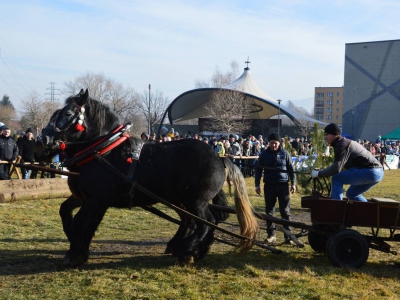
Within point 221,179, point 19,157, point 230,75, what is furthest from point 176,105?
point 221,179

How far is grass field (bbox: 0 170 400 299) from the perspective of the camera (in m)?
5.33

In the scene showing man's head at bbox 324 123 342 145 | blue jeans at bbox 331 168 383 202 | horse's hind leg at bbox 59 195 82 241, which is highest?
man's head at bbox 324 123 342 145

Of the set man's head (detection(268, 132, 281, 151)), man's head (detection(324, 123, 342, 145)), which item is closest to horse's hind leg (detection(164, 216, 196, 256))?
man's head (detection(268, 132, 281, 151))

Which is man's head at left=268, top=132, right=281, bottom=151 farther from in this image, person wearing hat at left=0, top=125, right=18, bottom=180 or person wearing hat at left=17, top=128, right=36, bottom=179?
person wearing hat at left=17, top=128, right=36, bottom=179

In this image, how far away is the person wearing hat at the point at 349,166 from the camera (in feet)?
22.4

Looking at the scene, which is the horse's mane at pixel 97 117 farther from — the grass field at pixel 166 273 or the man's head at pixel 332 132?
the man's head at pixel 332 132

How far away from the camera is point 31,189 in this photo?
12352 mm

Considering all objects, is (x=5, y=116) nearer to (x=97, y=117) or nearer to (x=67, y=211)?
(x=67, y=211)

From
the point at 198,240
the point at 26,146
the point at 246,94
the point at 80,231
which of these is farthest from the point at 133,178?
the point at 246,94

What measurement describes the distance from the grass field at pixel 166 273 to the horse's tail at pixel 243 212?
1.02 feet

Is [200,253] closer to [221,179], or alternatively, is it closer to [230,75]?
[221,179]

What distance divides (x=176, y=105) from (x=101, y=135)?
198ft

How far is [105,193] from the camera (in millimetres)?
6320

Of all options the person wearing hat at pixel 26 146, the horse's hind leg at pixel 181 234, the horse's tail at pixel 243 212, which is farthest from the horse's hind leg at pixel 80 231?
the person wearing hat at pixel 26 146
